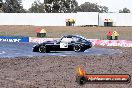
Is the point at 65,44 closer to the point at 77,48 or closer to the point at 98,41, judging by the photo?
the point at 77,48

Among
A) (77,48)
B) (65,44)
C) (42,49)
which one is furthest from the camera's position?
(77,48)

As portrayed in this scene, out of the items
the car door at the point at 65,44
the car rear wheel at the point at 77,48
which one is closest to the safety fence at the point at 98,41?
the car rear wheel at the point at 77,48

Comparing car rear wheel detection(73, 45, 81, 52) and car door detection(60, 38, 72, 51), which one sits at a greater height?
car door detection(60, 38, 72, 51)

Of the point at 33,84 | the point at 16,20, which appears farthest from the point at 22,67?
the point at 16,20

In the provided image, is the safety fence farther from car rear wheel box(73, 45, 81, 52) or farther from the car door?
the car door

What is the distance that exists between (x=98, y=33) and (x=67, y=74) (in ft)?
109

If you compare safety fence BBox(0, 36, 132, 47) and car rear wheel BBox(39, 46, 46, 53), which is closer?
car rear wheel BBox(39, 46, 46, 53)

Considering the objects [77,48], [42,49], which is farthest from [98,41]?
[42,49]

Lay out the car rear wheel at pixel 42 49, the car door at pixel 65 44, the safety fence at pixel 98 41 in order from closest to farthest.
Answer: the car door at pixel 65 44, the car rear wheel at pixel 42 49, the safety fence at pixel 98 41

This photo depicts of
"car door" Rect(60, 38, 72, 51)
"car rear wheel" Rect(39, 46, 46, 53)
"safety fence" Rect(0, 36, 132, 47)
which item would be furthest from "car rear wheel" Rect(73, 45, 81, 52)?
"safety fence" Rect(0, 36, 132, 47)

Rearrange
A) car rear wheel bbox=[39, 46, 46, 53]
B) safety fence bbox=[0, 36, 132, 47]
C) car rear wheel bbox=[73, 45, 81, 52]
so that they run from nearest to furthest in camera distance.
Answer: car rear wheel bbox=[39, 46, 46, 53] < car rear wheel bbox=[73, 45, 81, 52] < safety fence bbox=[0, 36, 132, 47]

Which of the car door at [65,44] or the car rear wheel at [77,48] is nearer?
the car door at [65,44]

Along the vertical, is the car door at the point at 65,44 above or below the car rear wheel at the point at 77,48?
above

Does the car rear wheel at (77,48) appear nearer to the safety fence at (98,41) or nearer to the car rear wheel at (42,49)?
the car rear wheel at (42,49)
